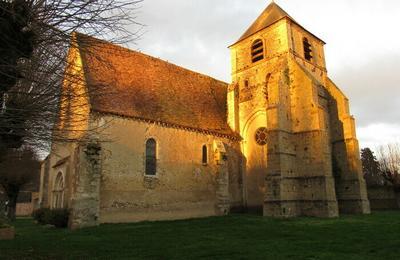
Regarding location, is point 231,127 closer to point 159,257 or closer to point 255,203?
point 255,203

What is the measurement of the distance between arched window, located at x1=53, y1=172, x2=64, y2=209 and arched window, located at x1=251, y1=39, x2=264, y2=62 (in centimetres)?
1529

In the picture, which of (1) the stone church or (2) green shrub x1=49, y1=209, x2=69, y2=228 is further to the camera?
(1) the stone church

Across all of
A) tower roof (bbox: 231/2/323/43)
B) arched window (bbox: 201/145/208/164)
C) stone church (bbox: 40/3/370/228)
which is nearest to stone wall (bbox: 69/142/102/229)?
stone church (bbox: 40/3/370/228)

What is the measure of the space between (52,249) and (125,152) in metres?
7.91

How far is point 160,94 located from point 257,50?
8.52 m

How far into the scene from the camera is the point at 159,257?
8.02 metres

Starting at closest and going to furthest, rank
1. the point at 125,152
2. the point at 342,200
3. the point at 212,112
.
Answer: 1. the point at 125,152
2. the point at 342,200
3. the point at 212,112

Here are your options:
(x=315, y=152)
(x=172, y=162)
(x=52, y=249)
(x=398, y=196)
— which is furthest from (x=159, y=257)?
(x=398, y=196)

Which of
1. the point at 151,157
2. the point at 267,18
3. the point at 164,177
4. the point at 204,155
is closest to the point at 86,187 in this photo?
the point at 151,157

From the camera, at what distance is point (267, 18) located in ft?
82.0

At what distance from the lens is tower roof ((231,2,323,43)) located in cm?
2400

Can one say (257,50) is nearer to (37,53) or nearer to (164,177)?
(164,177)

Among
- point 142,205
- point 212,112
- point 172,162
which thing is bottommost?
point 142,205

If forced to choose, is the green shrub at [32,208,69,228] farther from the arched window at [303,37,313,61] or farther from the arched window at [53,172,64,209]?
the arched window at [303,37,313,61]
